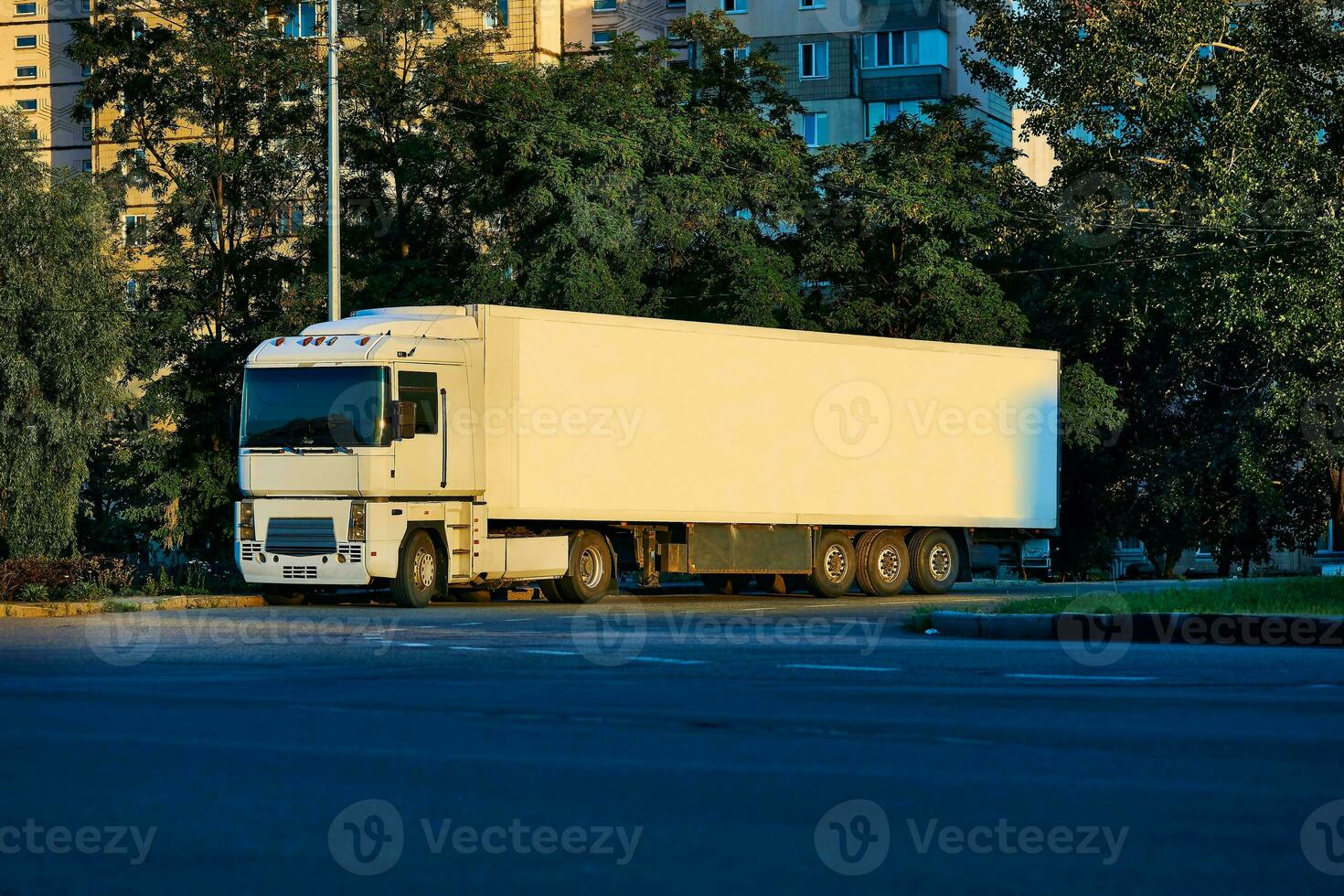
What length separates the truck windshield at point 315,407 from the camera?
27469 mm

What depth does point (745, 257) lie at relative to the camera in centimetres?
4084

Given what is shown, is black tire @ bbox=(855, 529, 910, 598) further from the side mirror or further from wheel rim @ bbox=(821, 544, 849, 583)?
the side mirror

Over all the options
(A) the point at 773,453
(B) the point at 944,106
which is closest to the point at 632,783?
(A) the point at 773,453

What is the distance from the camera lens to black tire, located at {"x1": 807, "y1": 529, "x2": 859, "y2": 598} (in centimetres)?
3241

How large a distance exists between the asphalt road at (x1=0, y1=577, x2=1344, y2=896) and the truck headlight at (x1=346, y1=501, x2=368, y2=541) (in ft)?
33.9

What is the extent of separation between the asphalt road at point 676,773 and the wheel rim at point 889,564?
53.6 ft

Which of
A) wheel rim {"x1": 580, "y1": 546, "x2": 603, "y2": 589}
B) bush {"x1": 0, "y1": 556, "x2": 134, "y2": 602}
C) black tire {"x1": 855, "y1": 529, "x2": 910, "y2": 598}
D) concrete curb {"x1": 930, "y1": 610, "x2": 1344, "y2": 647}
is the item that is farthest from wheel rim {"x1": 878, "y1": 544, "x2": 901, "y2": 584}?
concrete curb {"x1": 930, "y1": 610, "x2": 1344, "y2": 647}

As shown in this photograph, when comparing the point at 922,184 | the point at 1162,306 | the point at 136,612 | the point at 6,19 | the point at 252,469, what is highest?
the point at 6,19

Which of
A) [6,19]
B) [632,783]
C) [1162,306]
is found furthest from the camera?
Answer: [6,19]

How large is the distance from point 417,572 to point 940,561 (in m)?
9.92

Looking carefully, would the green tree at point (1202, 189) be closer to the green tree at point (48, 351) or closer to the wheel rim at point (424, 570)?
the wheel rim at point (424, 570)

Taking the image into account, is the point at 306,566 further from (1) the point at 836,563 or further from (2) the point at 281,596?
(1) the point at 836,563

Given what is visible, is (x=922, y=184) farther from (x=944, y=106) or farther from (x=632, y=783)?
(x=632, y=783)

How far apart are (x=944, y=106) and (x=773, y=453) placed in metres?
18.3
